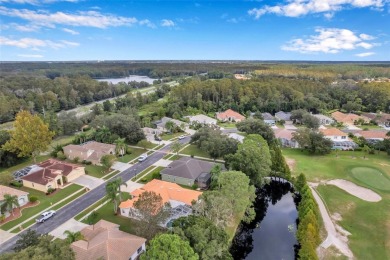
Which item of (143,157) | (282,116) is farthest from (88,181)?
(282,116)

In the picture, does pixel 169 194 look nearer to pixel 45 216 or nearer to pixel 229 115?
pixel 45 216

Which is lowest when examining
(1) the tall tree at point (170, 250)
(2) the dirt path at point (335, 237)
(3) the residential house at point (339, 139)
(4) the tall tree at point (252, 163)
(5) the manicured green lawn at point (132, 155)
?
(2) the dirt path at point (335, 237)

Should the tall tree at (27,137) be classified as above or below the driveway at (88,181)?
above

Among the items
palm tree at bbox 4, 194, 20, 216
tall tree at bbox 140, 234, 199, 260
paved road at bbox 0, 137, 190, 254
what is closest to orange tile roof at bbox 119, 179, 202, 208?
paved road at bbox 0, 137, 190, 254

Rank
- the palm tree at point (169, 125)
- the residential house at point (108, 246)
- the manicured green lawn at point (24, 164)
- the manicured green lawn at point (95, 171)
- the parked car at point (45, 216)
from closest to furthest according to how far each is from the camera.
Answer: the residential house at point (108, 246) → the parked car at point (45, 216) → the manicured green lawn at point (95, 171) → the manicured green lawn at point (24, 164) → the palm tree at point (169, 125)

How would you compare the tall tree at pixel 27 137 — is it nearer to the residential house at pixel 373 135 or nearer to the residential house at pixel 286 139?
the residential house at pixel 286 139

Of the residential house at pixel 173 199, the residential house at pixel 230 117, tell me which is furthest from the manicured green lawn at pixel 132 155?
the residential house at pixel 230 117

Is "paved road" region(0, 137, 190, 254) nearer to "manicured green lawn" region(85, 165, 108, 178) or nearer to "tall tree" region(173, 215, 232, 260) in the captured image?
"manicured green lawn" region(85, 165, 108, 178)
